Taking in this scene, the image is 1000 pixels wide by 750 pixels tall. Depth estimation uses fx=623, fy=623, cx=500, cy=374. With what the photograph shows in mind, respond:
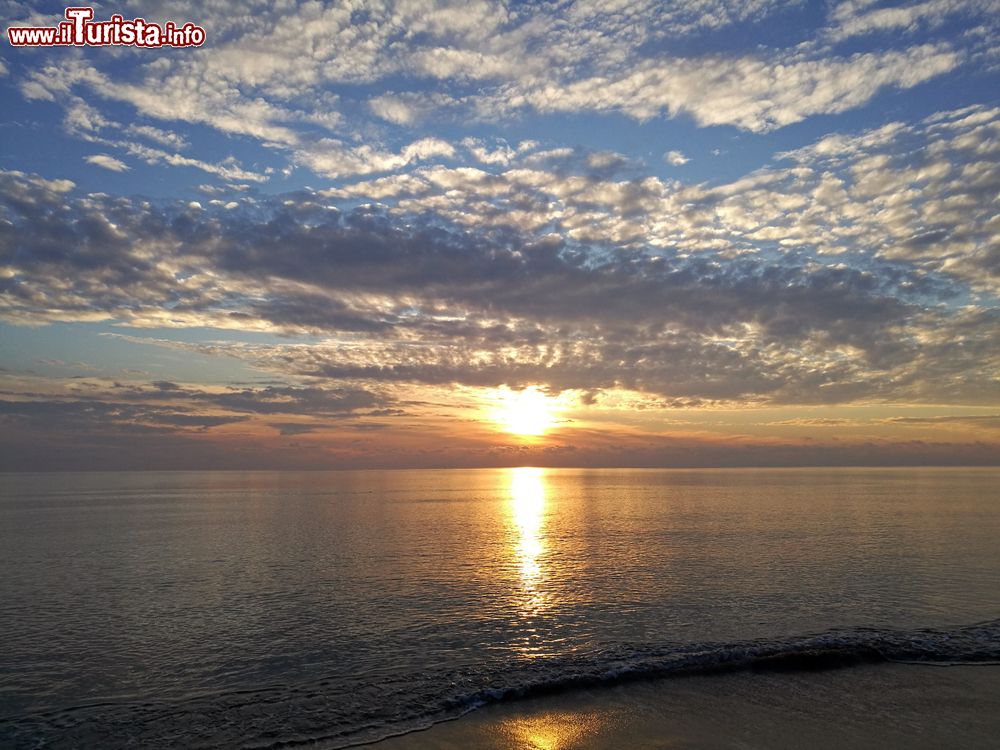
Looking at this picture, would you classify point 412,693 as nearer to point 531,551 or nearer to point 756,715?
point 756,715

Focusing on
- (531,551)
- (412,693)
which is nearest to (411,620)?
(412,693)

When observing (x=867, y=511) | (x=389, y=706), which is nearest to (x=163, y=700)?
(x=389, y=706)

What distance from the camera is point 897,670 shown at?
24.1 m

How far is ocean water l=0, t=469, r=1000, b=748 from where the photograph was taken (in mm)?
21156

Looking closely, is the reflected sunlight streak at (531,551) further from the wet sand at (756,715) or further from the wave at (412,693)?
the wet sand at (756,715)

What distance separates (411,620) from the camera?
3194cm

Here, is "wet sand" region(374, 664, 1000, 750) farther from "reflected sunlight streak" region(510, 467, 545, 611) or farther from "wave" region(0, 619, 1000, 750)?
"reflected sunlight streak" region(510, 467, 545, 611)

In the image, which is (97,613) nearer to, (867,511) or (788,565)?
(788,565)

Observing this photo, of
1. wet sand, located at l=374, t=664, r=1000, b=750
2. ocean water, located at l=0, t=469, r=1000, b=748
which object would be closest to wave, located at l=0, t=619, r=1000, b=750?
ocean water, located at l=0, t=469, r=1000, b=748

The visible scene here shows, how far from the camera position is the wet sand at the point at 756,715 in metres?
17.8

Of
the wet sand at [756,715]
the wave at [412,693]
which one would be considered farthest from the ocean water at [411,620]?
the wet sand at [756,715]

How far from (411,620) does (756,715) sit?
1768 centimetres

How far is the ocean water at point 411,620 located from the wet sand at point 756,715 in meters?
1.05

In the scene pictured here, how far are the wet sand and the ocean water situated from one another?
3.44 ft
